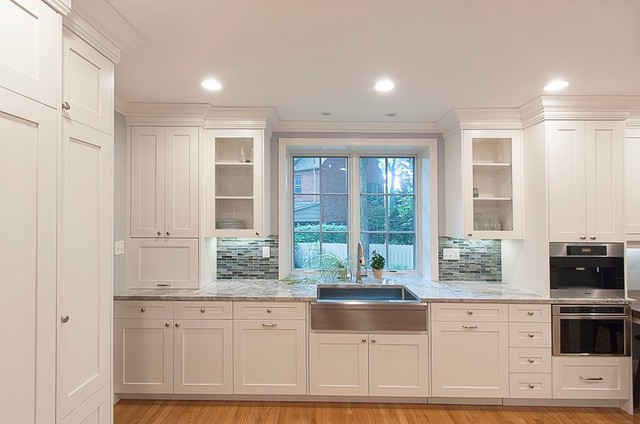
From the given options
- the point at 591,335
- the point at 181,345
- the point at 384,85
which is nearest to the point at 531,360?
the point at 591,335

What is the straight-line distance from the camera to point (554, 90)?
264 centimetres

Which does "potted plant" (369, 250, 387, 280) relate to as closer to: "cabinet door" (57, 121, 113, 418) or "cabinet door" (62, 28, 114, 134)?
"cabinet door" (57, 121, 113, 418)

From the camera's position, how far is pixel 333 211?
3859 mm

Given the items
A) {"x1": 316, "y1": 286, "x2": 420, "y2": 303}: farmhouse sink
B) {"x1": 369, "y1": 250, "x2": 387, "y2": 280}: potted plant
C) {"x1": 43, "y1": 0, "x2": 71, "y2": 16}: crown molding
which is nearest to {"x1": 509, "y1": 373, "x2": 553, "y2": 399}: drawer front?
{"x1": 316, "y1": 286, "x2": 420, "y2": 303}: farmhouse sink

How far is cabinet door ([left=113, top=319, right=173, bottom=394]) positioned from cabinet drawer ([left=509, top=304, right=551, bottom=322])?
8.75 feet

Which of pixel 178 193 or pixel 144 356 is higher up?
pixel 178 193

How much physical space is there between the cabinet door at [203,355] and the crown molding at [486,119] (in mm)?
2568

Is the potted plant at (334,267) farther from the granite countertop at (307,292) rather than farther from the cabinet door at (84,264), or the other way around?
the cabinet door at (84,264)

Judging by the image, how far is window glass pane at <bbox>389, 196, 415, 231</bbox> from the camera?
12.6 feet

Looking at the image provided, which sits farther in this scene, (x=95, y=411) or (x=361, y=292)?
(x=361, y=292)

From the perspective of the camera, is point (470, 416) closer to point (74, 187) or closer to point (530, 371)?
point (530, 371)

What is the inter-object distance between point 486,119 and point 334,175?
155 cm

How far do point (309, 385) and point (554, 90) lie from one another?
2893 mm

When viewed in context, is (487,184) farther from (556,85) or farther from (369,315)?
(369,315)
